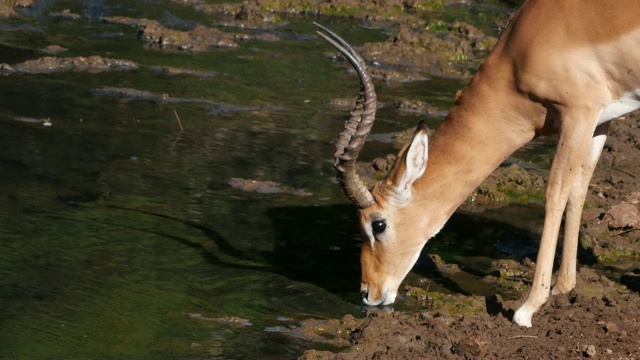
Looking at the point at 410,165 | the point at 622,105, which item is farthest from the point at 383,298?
the point at 622,105

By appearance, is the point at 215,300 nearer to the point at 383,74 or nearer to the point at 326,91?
the point at 326,91

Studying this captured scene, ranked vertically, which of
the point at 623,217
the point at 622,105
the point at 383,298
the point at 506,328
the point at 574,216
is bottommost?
the point at 383,298

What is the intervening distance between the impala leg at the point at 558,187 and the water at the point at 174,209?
125 centimetres

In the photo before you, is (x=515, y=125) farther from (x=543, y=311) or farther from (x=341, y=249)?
(x=341, y=249)

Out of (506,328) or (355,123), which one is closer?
(506,328)

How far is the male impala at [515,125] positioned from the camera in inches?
275

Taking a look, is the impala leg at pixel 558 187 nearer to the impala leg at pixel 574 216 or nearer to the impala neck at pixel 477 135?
the impala neck at pixel 477 135

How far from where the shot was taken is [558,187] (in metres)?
7.10

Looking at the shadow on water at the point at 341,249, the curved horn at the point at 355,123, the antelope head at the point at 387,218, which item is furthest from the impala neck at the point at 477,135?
the shadow on water at the point at 341,249

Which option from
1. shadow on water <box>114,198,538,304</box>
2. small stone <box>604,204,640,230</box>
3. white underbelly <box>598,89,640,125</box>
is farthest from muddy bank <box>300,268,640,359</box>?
small stone <box>604,204,640,230</box>

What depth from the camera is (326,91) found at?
42.7 feet

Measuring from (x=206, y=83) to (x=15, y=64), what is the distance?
7.17 feet

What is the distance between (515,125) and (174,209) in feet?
10.1

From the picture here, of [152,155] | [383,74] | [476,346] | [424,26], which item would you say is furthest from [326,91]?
[476,346]
